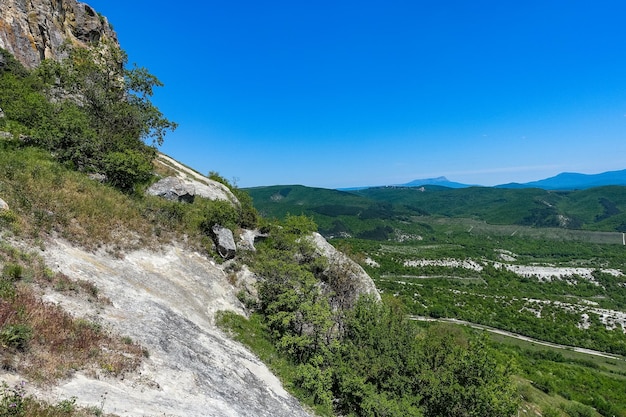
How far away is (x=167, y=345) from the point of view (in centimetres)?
1424

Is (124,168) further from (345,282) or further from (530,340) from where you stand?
(530,340)

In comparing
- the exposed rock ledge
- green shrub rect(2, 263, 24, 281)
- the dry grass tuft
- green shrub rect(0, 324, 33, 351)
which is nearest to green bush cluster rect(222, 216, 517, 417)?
the exposed rock ledge

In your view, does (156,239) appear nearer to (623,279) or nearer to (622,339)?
(622,339)

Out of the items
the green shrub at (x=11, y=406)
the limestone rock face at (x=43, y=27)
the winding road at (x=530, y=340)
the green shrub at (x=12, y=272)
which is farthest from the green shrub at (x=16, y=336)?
the winding road at (x=530, y=340)

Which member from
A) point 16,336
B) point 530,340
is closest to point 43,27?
point 16,336

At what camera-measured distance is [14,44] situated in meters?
50.9

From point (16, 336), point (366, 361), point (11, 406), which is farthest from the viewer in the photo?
point (366, 361)

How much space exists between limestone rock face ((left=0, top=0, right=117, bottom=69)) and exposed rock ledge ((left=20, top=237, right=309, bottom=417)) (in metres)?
41.3

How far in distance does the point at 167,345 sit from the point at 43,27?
71788mm

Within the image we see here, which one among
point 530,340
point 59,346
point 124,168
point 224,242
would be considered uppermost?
point 124,168

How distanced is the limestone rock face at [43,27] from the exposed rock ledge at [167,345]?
4127 cm

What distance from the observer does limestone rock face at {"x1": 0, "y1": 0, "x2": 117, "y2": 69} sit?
5081cm

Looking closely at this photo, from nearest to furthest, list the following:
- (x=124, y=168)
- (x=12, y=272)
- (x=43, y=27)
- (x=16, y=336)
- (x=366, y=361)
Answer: (x=16, y=336)
(x=12, y=272)
(x=366, y=361)
(x=124, y=168)
(x=43, y=27)

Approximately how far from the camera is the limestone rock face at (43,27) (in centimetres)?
5081
